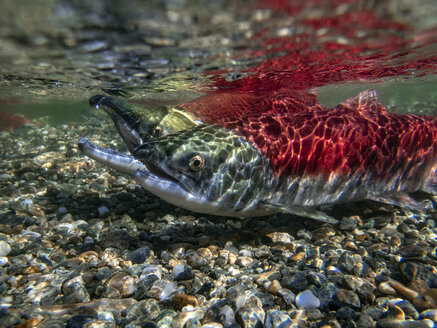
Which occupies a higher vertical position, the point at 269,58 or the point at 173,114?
the point at 269,58

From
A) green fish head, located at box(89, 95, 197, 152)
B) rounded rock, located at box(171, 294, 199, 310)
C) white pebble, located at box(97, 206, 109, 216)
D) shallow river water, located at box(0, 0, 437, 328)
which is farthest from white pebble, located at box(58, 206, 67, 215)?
rounded rock, located at box(171, 294, 199, 310)

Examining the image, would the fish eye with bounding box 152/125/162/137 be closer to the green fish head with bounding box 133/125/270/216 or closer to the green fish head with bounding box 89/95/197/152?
the green fish head with bounding box 89/95/197/152

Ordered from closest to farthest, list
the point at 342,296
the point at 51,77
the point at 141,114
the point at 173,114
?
1. the point at 342,296
2. the point at 141,114
3. the point at 173,114
4. the point at 51,77

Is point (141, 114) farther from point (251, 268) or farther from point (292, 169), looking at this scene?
point (251, 268)

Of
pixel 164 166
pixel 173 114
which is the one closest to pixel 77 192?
pixel 173 114

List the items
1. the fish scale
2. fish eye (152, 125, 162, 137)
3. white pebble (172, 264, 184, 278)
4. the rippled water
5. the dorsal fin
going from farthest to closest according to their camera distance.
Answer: the dorsal fin
fish eye (152, 125, 162, 137)
the fish scale
the rippled water
white pebble (172, 264, 184, 278)

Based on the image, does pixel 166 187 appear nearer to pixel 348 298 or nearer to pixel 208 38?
pixel 348 298

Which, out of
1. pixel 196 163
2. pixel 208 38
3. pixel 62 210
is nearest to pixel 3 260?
pixel 62 210
